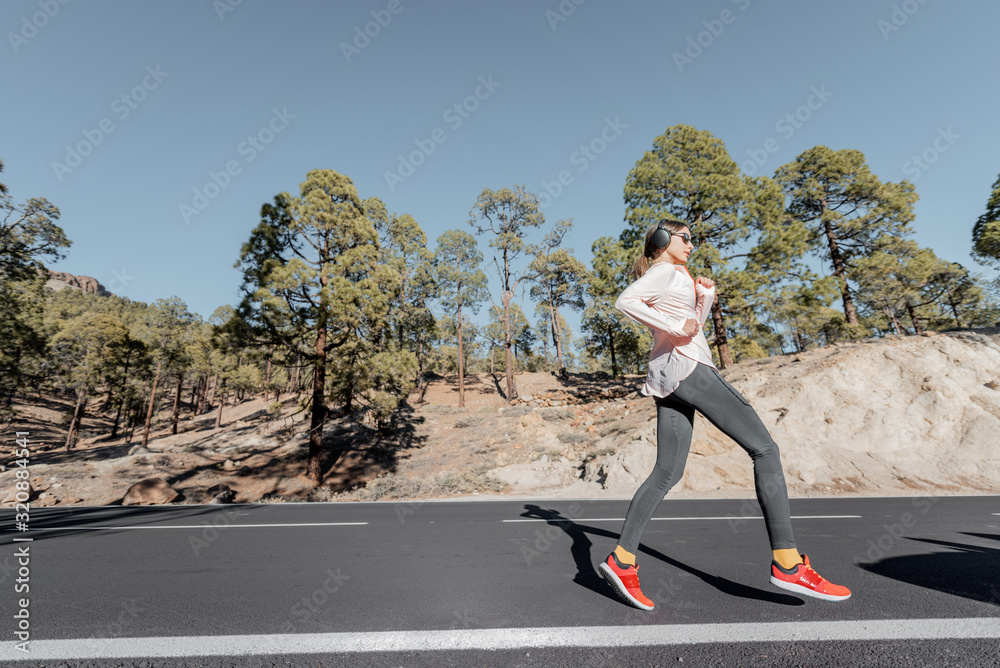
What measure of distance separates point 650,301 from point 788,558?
1.49m

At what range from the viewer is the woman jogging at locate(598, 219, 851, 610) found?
2074mm

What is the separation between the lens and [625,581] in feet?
6.86

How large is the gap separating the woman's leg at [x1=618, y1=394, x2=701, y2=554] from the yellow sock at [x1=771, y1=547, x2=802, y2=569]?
0.57 meters

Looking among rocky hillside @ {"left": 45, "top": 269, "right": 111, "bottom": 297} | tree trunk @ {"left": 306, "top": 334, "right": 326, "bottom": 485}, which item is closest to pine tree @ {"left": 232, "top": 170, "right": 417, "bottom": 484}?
tree trunk @ {"left": 306, "top": 334, "right": 326, "bottom": 485}

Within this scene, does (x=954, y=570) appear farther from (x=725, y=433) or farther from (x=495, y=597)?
(x=495, y=597)

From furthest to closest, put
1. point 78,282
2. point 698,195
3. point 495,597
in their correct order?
1. point 78,282
2. point 698,195
3. point 495,597

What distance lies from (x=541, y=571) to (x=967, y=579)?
249cm

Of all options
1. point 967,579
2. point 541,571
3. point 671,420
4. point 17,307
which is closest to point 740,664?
point 671,420

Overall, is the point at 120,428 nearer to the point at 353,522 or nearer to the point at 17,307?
the point at 17,307

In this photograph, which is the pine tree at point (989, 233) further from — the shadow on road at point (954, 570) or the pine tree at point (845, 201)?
the shadow on road at point (954, 570)

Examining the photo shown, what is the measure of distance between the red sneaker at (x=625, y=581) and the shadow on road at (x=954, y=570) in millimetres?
1670

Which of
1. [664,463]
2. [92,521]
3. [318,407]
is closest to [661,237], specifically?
[664,463]

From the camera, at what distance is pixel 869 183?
68.0ft

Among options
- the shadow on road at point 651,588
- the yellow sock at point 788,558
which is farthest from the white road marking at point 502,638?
the shadow on road at point 651,588
